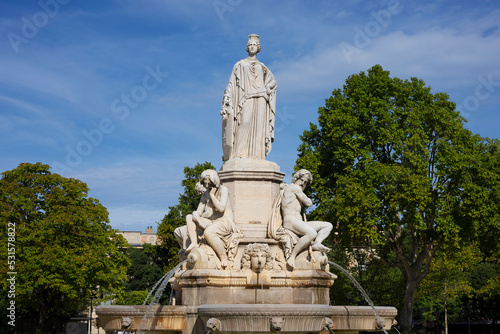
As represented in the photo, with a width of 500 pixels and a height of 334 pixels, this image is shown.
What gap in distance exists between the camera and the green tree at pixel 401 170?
28234 millimetres

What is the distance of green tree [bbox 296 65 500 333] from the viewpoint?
92.6 ft

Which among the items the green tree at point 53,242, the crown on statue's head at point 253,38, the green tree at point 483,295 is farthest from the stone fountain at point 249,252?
the green tree at point 483,295

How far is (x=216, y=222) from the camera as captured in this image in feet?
42.5

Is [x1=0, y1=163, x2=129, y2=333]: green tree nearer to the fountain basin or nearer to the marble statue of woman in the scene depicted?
the marble statue of woman

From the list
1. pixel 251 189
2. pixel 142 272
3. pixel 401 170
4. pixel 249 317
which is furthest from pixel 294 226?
pixel 142 272

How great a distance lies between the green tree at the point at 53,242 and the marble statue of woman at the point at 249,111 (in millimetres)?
22751

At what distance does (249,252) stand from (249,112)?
352cm

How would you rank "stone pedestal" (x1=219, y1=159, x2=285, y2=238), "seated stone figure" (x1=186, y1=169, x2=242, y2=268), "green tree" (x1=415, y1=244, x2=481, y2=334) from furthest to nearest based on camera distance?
1. "green tree" (x1=415, y1=244, x2=481, y2=334)
2. "stone pedestal" (x1=219, y1=159, x2=285, y2=238)
3. "seated stone figure" (x1=186, y1=169, x2=242, y2=268)

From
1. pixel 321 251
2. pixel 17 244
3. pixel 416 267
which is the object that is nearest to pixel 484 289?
pixel 416 267

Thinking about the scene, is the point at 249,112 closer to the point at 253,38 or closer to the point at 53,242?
the point at 253,38

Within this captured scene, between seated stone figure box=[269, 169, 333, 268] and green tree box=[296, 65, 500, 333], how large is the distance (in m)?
14.9

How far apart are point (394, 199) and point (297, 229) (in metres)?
16.0

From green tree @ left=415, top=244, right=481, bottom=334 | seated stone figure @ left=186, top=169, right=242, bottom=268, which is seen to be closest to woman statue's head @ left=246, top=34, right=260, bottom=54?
seated stone figure @ left=186, top=169, right=242, bottom=268

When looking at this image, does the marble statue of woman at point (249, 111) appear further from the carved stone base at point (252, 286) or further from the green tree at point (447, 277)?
the green tree at point (447, 277)
